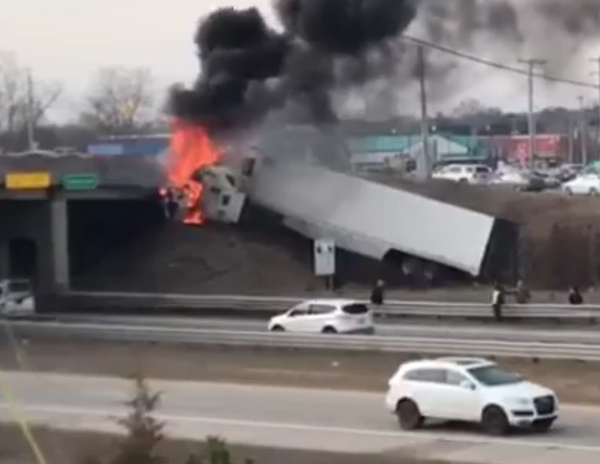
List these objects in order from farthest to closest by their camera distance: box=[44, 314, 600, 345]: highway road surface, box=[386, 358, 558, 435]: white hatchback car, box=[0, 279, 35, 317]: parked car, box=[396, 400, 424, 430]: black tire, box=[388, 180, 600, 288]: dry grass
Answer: box=[388, 180, 600, 288]: dry grass → box=[0, 279, 35, 317]: parked car → box=[44, 314, 600, 345]: highway road surface → box=[396, 400, 424, 430]: black tire → box=[386, 358, 558, 435]: white hatchback car

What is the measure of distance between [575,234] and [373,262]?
7965 mm

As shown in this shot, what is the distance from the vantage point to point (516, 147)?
7234 inches

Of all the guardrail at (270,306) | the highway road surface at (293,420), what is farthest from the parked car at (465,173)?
the highway road surface at (293,420)

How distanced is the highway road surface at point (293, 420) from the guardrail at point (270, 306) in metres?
13.2

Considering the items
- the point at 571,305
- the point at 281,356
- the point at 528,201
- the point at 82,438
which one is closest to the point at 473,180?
the point at 528,201

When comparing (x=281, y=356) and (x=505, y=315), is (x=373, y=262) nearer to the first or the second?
(x=505, y=315)

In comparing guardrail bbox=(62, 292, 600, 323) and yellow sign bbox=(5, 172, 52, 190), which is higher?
yellow sign bbox=(5, 172, 52, 190)

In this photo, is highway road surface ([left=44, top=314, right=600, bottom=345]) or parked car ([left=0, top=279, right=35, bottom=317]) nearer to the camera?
highway road surface ([left=44, top=314, right=600, bottom=345])

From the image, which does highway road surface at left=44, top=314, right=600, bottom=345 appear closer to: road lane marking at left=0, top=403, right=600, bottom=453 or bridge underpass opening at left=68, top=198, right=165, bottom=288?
bridge underpass opening at left=68, top=198, right=165, bottom=288

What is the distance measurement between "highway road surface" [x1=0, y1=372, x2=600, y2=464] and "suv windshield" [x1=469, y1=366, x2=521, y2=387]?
1017 millimetres

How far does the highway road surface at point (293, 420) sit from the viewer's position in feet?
99.3

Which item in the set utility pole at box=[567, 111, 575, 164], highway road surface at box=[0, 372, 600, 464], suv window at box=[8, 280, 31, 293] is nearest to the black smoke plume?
suv window at box=[8, 280, 31, 293]

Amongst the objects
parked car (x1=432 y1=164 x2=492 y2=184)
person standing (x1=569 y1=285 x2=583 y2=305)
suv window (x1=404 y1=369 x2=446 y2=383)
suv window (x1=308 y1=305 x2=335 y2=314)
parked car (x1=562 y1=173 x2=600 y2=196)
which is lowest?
person standing (x1=569 y1=285 x2=583 y2=305)

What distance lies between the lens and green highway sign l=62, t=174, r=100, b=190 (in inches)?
2640
